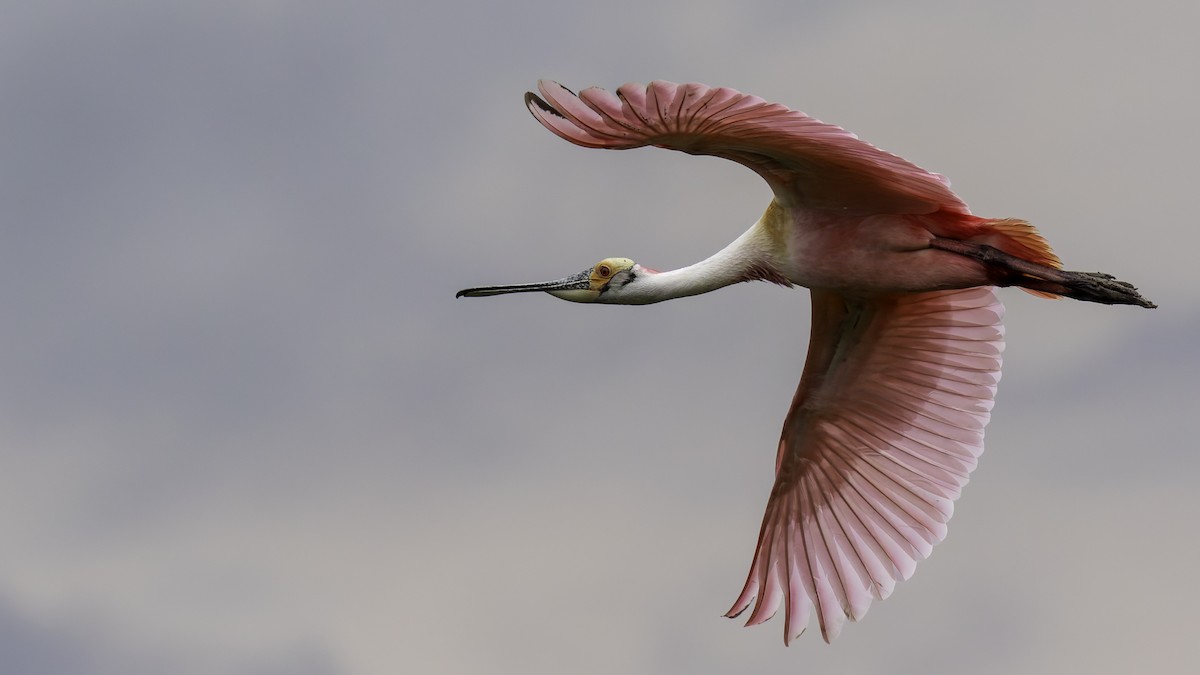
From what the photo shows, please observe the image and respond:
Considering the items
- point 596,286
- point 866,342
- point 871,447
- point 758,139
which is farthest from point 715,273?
point 871,447

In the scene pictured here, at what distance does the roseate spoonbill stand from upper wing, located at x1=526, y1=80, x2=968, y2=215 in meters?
0.02

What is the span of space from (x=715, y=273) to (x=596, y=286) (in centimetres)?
129

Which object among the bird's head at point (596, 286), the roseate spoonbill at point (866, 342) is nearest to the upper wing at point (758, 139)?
the roseate spoonbill at point (866, 342)

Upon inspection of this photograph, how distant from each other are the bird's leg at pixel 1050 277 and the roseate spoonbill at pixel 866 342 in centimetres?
1

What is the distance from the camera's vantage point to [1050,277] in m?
14.0

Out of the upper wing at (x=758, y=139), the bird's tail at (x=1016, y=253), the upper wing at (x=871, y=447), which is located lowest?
the upper wing at (x=871, y=447)

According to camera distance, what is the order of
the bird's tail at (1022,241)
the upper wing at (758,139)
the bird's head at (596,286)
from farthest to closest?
1. the bird's head at (596,286)
2. the bird's tail at (1022,241)
3. the upper wing at (758,139)

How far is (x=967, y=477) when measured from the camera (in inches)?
634

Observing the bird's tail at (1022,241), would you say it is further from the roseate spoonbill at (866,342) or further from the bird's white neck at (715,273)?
the bird's white neck at (715,273)

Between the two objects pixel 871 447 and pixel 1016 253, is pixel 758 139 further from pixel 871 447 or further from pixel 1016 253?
pixel 871 447

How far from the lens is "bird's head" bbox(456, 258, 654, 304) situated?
15.4 metres

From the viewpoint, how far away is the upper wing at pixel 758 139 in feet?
38.8

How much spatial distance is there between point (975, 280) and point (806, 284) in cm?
117

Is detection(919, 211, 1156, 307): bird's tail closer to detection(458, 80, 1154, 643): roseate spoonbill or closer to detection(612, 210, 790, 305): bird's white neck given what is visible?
detection(458, 80, 1154, 643): roseate spoonbill
